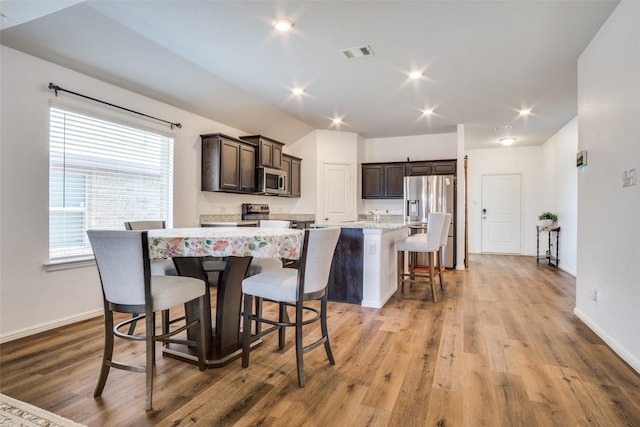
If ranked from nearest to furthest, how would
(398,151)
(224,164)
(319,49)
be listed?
(319,49)
(224,164)
(398,151)

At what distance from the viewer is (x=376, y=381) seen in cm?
207

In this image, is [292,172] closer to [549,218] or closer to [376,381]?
[376,381]

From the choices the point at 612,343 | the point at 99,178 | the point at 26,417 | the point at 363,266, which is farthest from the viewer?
the point at 363,266

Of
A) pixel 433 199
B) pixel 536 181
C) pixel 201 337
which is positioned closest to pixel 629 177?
pixel 201 337

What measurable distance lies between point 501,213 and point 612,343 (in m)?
6.08

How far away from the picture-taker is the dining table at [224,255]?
1.84 m

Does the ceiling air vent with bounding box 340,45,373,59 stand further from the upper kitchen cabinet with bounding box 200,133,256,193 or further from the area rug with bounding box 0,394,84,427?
the area rug with bounding box 0,394,84,427

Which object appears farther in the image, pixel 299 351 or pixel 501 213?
pixel 501 213

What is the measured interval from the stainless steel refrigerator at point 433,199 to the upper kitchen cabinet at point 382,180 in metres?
0.36

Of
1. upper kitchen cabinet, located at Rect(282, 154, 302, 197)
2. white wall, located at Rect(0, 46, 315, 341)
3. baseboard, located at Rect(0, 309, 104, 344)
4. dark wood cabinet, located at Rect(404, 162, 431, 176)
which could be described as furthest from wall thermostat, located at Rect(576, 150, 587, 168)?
baseboard, located at Rect(0, 309, 104, 344)

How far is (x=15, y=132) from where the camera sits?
9.08 ft

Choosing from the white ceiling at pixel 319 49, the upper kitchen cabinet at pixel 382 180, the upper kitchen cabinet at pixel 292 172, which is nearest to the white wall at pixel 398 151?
the upper kitchen cabinet at pixel 382 180

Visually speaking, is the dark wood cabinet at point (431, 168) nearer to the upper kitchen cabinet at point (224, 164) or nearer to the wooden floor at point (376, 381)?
the upper kitchen cabinet at point (224, 164)

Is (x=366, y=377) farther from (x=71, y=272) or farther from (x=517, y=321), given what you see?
(x=71, y=272)
